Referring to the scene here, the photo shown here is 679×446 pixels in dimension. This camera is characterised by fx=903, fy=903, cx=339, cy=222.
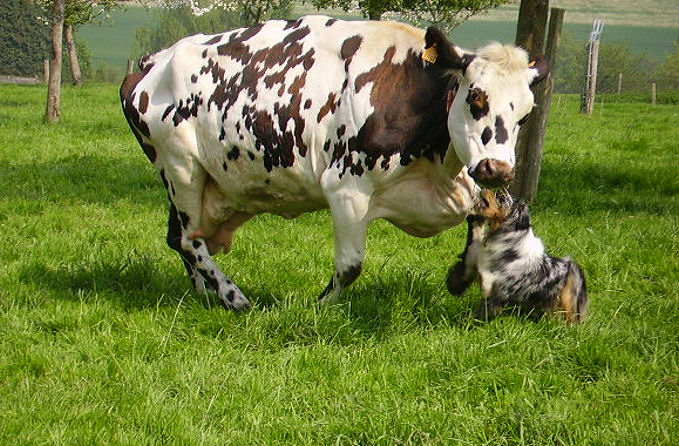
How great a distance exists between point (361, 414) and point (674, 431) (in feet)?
5.25

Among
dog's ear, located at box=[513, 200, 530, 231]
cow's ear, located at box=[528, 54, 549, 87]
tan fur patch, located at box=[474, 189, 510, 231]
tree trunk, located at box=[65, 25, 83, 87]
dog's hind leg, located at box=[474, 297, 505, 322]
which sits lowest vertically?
tree trunk, located at box=[65, 25, 83, 87]

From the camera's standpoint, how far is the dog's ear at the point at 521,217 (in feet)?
20.3

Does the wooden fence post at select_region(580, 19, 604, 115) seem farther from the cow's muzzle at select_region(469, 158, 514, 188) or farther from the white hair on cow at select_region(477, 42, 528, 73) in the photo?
the cow's muzzle at select_region(469, 158, 514, 188)

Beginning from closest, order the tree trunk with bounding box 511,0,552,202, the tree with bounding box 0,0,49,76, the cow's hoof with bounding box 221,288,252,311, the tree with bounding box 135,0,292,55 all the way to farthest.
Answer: the cow's hoof with bounding box 221,288,252,311 → the tree trunk with bounding box 511,0,552,202 → the tree with bounding box 0,0,49,76 → the tree with bounding box 135,0,292,55

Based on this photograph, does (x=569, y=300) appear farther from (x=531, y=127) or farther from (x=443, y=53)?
(x=531, y=127)

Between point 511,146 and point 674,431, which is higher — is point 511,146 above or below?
above

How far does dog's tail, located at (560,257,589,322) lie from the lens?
243 inches

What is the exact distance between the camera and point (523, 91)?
5.55 metres

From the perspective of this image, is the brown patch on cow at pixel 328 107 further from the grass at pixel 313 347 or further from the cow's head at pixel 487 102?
the grass at pixel 313 347

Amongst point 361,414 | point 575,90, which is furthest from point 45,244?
point 575,90

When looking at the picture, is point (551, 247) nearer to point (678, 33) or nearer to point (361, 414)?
point (361, 414)

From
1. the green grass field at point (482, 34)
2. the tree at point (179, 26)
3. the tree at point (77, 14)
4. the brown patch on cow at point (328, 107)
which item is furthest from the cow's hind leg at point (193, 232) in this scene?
the green grass field at point (482, 34)

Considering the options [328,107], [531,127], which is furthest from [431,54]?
[531,127]

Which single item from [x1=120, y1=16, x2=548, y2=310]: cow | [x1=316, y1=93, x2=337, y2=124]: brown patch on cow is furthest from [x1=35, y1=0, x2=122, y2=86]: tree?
[x1=316, y1=93, x2=337, y2=124]: brown patch on cow
